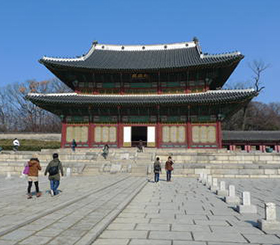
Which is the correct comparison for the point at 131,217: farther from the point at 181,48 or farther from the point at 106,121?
the point at 181,48

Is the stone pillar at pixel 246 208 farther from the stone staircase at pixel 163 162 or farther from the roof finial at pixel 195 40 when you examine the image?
the roof finial at pixel 195 40

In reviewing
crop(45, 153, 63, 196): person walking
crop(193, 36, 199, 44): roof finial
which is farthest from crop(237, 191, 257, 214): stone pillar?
crop(193, 36, 199, 44): roof finial

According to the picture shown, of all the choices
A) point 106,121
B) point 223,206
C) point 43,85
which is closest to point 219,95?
point 106,121

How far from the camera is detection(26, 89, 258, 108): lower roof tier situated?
2275 centimetres

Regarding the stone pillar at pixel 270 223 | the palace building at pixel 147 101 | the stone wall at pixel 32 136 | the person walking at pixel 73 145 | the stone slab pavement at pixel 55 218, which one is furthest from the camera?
the stone wall at pixel 32 136

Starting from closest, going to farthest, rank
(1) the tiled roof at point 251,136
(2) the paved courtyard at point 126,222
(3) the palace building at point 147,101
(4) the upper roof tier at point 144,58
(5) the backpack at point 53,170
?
(2) the paved courtyard at point 126,222 → (5) the backpack at point 53,170 → (3) the palace building at point 147,101 → (4) the upper roof tier at point 144,58 → (1) the tiled roof at point 251,136

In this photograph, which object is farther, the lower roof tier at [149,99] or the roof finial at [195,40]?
the roof finial at [195,40]

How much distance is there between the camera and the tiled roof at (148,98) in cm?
2273

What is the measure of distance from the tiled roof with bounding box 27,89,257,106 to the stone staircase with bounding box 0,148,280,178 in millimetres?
4894

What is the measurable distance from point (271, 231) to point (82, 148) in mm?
22194

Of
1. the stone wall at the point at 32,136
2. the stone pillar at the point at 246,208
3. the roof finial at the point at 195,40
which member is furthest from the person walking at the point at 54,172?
the stone wall at the point at 32,136

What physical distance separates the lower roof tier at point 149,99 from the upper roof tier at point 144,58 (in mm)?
3152

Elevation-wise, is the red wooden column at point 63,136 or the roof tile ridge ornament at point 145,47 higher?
the roof tile ridge ornament at point 145,47

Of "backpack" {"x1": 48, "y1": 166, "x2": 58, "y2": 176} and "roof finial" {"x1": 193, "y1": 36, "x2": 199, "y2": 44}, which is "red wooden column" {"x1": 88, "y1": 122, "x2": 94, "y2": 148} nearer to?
"backpack" {"x1": 48, "y1": 166, "x2": 58, "y2": 176}
